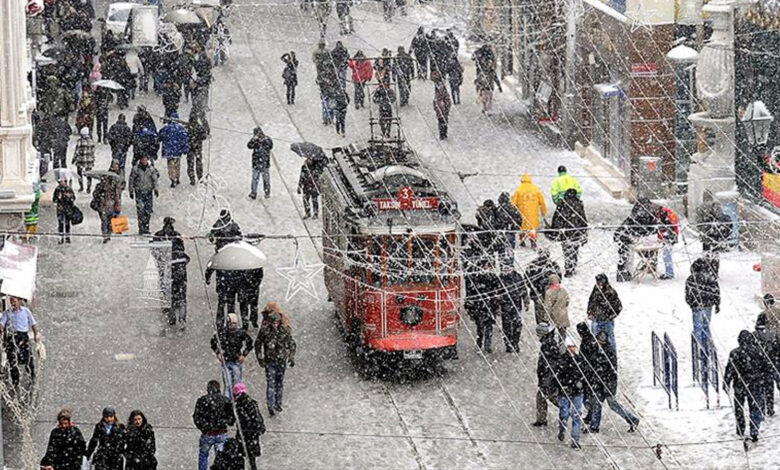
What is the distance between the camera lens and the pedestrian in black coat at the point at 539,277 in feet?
99.1

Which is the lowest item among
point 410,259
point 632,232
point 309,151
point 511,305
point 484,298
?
point 511,305

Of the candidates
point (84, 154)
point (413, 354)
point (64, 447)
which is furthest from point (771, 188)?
point (64, 447)

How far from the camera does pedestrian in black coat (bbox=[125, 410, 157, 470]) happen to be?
79.6 ft

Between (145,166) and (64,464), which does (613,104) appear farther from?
(64,464)

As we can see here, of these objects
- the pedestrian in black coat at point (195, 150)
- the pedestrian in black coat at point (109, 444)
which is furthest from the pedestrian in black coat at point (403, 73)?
the pedestrian in black coat at point (109, 444)

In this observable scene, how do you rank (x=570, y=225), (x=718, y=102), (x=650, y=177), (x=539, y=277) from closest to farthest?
(x=539, y=277) < (x=570, y=225) < (x=718, y=102) < (x=650, y=177)

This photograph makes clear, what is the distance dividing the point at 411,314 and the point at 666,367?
3660 mm

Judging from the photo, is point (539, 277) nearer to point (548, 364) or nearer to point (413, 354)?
point (413, 354)

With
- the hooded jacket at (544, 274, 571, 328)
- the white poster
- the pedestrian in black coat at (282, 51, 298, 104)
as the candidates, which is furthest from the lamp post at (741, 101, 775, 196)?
the pedestrian in black coat at (282, 51, 298, 104)

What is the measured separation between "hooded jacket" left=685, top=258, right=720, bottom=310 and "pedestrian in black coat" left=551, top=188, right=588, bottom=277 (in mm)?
3935

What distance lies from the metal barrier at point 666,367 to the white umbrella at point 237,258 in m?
5.42

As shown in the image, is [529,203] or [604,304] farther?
[529,203]

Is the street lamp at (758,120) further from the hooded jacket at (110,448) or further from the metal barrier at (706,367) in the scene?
the hooded jacket at (110,448)

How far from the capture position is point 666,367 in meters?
27.4
